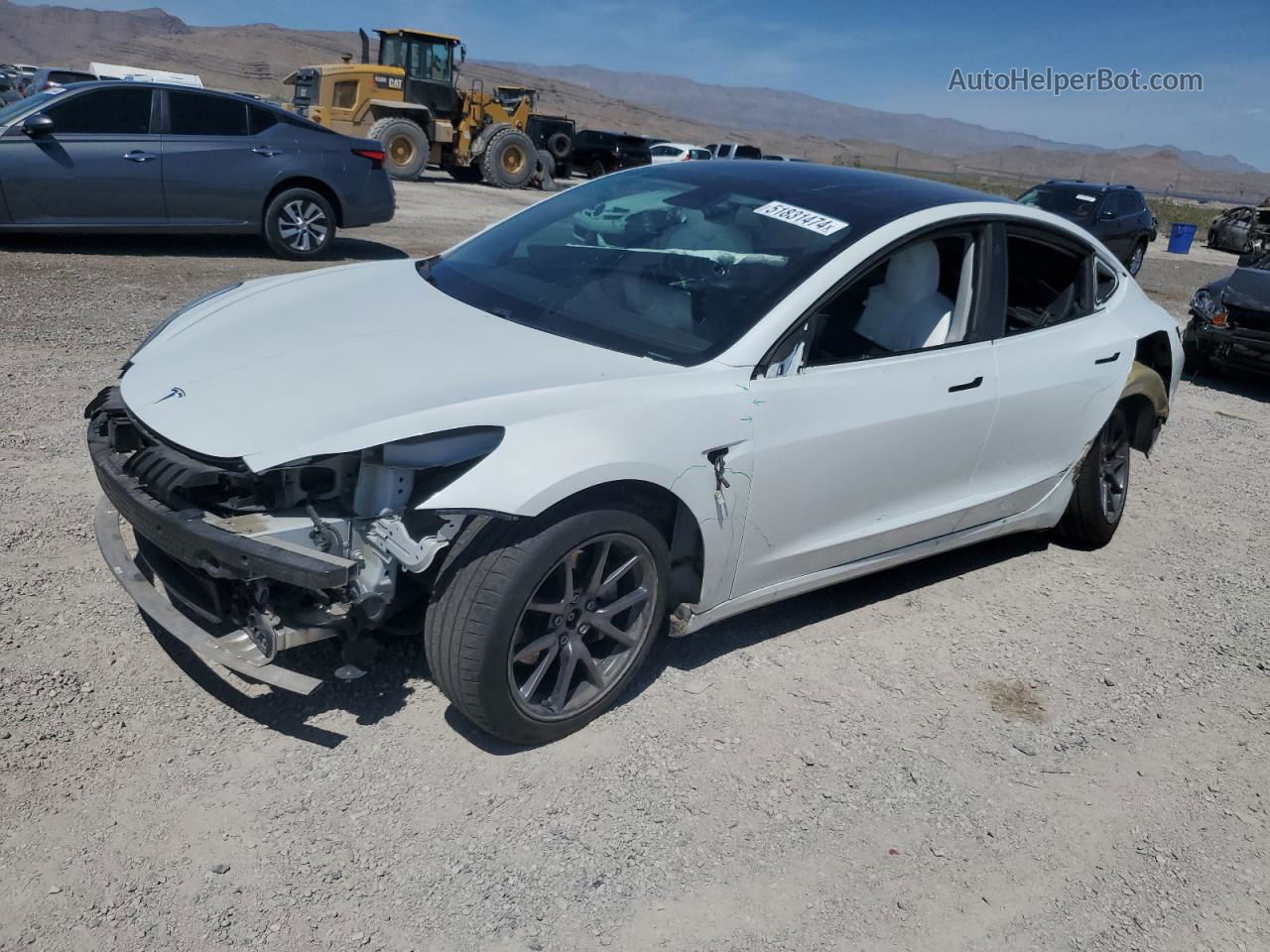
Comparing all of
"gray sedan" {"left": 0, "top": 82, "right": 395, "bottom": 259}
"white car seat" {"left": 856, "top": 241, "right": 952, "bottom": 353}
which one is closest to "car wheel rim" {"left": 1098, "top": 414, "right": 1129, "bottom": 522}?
"white car seat" {"left": 856, "top": 241, "right": 952, "bottom": 353}

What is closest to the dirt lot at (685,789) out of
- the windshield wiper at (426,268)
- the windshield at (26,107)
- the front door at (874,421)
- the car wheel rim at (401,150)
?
the front door at (874,421)

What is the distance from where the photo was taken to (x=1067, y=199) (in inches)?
698

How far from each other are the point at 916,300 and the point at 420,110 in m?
18.4

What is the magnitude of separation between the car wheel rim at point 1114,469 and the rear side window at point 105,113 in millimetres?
8497

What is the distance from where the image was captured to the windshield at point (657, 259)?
131 inches

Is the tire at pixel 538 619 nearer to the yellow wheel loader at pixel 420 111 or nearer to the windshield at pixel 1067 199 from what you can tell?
the windshield at pixel 1067 199

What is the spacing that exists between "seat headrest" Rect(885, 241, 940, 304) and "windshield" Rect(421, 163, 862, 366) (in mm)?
314

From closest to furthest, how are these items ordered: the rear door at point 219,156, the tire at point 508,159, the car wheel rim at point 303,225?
1. the rear door at point 219,156
2. the car wheel rim at point 303,225
3. the tire at point 508,159

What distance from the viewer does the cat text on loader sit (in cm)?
1958

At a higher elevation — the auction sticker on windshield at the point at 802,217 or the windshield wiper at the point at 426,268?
the auction sticker on windshield at the point at 802,217

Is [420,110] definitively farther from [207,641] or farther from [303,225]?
[207,641]

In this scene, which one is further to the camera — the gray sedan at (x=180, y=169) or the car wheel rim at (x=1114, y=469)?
the gray sedan at (x=180, y=169)

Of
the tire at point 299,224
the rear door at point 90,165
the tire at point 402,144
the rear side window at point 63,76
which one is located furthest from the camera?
the rear side window at point 63,76

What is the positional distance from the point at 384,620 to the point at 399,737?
434 mm
